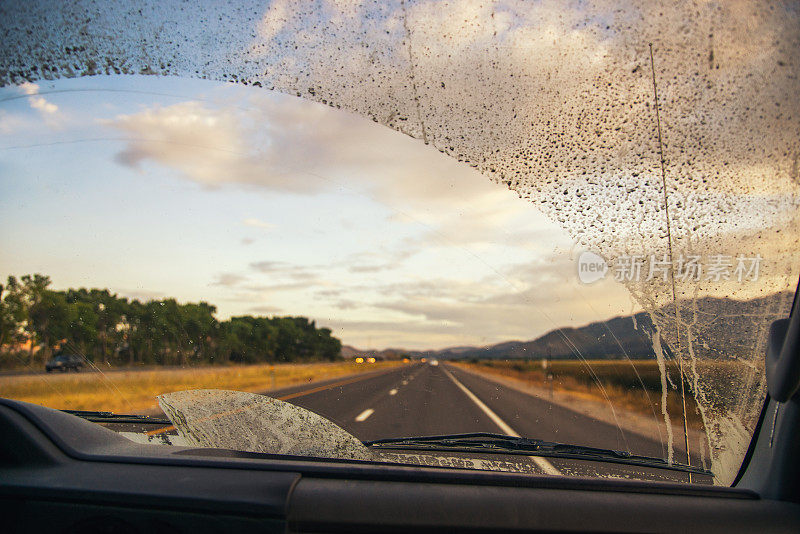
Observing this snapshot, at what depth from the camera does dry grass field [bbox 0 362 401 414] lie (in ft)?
9.58

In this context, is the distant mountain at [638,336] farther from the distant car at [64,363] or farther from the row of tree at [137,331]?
the distant car at [64,363]

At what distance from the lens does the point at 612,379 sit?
2.82 meters

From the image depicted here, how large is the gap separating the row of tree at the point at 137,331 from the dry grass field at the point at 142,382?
9 centimetres

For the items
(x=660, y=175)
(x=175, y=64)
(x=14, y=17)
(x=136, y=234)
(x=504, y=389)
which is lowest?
(x=504, y=389)

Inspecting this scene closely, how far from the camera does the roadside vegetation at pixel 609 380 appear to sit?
259cm

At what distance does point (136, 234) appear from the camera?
2857 millimetres

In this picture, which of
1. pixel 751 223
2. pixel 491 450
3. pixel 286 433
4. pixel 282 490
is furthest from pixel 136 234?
pixel 751 223

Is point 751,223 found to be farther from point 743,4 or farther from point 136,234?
point 136,234

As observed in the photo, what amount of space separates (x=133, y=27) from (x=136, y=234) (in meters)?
0.94


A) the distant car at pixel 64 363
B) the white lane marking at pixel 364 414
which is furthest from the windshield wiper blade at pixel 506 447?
the distant car at pixel 64 363

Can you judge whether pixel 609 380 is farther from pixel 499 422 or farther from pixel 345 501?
pixel 345 501

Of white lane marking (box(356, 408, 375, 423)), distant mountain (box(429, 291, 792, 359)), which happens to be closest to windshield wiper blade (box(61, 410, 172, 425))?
white lane marking (box(356, 408, 375, 423))

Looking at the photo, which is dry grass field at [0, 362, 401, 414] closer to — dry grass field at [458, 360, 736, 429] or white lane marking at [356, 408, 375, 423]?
white lane marking at [356, 408, 375, 423]

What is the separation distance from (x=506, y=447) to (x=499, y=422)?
2.00 ft
